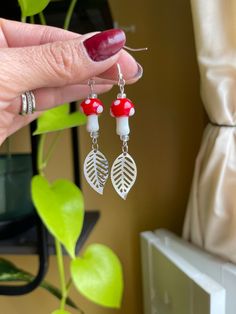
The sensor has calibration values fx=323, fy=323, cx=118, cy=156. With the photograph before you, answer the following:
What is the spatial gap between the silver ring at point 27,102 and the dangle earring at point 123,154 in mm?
123

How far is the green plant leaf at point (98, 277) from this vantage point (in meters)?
0.51

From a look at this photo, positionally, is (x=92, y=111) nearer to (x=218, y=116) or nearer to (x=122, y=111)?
(x=122, y=111)

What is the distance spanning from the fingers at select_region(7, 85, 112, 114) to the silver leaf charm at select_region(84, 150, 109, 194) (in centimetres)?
13

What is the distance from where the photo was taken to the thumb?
323 mm

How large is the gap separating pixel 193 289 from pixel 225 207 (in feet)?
0.52

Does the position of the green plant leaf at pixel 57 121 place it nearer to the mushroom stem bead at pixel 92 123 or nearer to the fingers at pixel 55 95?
the fingers at pixel 55 95

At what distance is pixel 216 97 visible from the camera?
1.93 feet

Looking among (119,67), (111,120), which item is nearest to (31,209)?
(111,120)

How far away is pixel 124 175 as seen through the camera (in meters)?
0.35

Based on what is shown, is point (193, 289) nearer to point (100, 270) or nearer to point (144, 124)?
point (100, 270)

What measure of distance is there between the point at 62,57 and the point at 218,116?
1.22 ft

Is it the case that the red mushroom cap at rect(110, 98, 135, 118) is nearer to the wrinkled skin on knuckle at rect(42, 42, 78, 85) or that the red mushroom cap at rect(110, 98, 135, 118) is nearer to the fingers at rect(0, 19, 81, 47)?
the wrinkled skin on knuckle at rect(42, 42, 78, 85)

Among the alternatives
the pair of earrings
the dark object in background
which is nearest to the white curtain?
the dark object in background

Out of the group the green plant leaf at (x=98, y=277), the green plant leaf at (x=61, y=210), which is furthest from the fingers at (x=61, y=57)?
the green plant leaf at (x=98, y=277)
